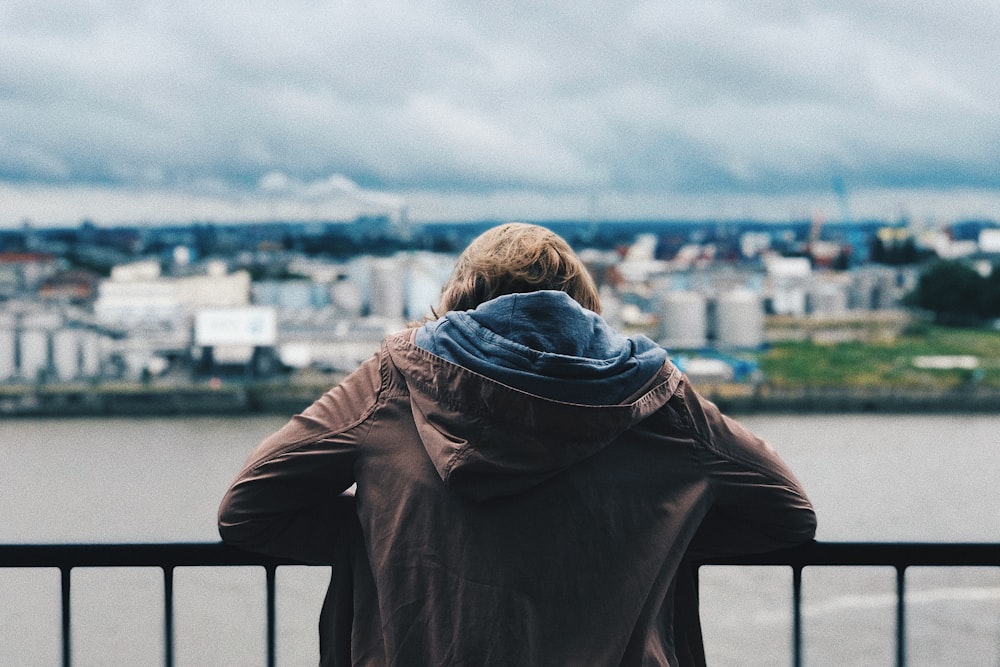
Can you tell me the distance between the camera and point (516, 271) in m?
0.51

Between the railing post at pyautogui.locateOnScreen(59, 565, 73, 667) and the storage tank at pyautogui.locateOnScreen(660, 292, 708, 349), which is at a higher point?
the railing post at pyautogui.locateOnScreen(59, 565, 73, 667)

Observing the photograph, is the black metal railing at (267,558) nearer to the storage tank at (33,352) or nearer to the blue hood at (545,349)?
the blue hood at (545,349)

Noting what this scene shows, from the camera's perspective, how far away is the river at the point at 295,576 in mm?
6023

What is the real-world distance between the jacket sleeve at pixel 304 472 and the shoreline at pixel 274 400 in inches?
627

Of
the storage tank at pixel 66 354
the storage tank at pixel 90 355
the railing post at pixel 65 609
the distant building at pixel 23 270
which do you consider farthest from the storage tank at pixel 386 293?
the railing post at pixel 65 609

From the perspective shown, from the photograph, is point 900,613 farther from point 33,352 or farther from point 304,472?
point 33,352

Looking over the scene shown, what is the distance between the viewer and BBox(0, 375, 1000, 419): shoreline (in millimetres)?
16328

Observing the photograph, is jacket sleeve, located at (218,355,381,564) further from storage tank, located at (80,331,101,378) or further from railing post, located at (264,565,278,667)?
storage tank, located at (80,331,101,378)

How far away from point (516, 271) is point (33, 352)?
19.9m

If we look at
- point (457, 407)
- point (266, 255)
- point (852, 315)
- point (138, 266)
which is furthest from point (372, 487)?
point (266, 255)

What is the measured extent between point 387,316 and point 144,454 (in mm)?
10609

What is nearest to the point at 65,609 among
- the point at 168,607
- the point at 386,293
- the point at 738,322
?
the point at 168,607

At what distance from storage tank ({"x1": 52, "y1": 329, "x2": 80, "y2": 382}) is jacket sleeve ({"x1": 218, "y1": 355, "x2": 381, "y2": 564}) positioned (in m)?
18.8

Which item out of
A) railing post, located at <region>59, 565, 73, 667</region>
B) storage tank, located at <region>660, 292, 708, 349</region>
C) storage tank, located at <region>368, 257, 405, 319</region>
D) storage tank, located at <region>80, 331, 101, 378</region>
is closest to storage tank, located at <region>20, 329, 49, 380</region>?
storage tank, located at <region>80, 331, 101, 378</region>
